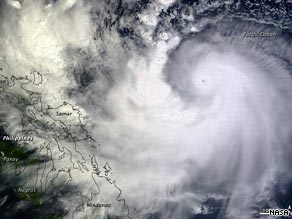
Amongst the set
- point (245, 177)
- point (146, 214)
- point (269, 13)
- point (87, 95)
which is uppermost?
point (269, 13)

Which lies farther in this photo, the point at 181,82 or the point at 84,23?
the point at 181,82

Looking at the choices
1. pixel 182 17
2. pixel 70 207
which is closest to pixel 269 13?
pixel 182 17

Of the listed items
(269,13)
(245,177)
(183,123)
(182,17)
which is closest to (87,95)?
(183,123)

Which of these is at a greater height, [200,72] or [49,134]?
[200,72]

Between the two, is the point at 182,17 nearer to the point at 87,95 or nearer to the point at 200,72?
the point at 200,72

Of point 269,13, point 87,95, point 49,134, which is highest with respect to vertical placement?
point 269,13

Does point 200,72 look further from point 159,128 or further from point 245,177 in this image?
point 245,177
